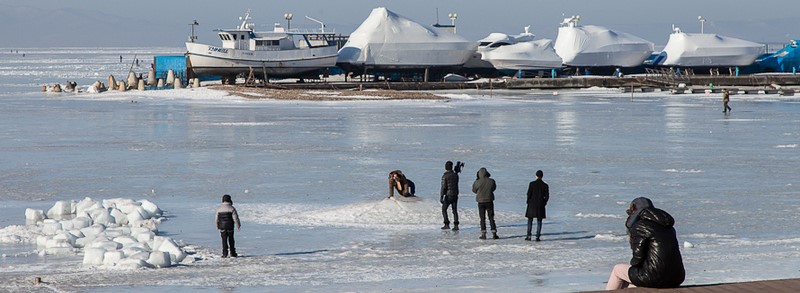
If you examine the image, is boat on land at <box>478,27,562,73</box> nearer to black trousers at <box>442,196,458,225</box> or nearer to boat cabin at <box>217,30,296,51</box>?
boat cabin at <box>217,30,296,51</box>

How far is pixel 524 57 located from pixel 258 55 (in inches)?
727

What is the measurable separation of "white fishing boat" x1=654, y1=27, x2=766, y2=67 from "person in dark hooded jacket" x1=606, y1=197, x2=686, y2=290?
74.6 m

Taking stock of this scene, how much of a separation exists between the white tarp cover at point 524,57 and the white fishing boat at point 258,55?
1201 centimetres

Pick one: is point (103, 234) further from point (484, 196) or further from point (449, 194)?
point (484, 196)

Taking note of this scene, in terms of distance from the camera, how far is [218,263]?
43.7ft

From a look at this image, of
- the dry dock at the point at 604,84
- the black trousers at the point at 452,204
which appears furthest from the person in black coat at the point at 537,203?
the dry dock at the point at 604,84

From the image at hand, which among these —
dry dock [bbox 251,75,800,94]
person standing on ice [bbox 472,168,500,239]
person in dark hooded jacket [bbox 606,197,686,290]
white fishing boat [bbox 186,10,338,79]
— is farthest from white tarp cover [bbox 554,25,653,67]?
person in dark hooded jacket [bbox 606,197,686,290]

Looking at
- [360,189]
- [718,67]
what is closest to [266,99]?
[360,189]

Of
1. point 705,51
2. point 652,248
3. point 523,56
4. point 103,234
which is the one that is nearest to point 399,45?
point 523,56

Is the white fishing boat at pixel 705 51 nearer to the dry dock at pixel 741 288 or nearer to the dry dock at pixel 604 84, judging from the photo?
the dry dock at pixel 604 84

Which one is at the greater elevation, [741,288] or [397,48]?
[397,48]

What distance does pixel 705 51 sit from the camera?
267 ft

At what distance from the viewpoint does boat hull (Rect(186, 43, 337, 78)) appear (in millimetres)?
65000

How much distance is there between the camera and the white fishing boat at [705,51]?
8100 cm
